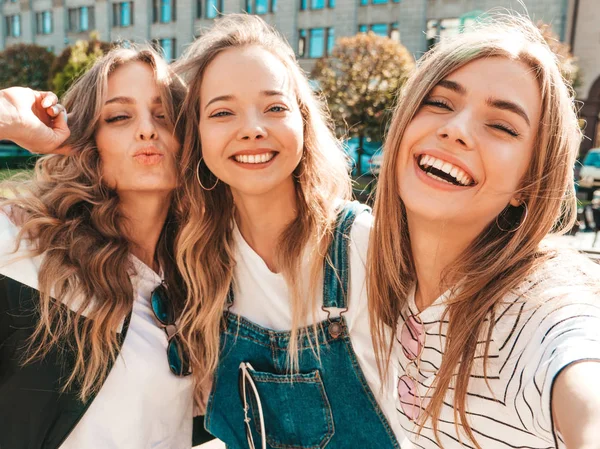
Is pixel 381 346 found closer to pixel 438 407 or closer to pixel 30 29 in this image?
pixel 438 407

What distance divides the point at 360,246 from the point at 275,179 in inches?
18.5

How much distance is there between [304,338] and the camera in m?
2.02

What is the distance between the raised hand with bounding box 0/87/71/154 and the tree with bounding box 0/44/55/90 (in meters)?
28.3

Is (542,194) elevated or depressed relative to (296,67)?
depressed

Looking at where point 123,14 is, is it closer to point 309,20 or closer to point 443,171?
point 309,20

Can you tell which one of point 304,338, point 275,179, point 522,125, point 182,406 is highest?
point 522,125

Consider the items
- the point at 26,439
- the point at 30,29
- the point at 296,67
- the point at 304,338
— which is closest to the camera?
the point at 26,439

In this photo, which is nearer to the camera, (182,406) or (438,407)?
(438,407)

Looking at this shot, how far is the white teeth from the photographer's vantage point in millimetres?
2092

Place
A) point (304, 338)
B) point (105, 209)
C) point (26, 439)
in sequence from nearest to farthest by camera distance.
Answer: point (26, 439) → point (304, 338) → point (105, 209)

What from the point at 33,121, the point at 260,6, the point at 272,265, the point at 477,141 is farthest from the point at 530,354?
the point at 260,6

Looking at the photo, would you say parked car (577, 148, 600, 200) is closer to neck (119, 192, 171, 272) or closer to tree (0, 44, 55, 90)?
neck (119, 192, 171, 272)

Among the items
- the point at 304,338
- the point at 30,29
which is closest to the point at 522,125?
the point at 304,338

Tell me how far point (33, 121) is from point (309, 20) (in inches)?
981
